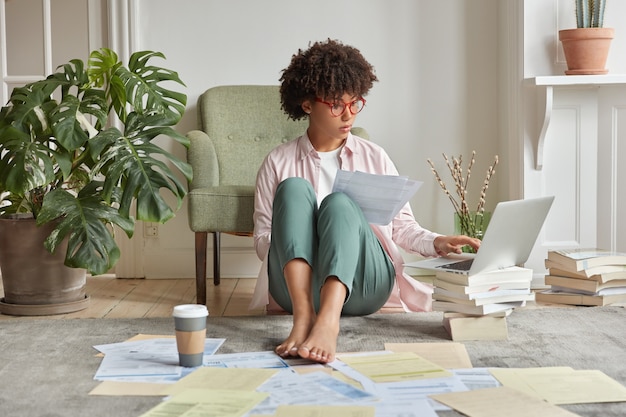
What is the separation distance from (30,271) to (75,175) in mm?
379

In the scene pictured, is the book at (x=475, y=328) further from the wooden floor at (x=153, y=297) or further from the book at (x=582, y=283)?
the wooden floor at (x=153, y=297)

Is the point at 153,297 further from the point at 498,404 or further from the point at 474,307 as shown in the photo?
the point at 498,404

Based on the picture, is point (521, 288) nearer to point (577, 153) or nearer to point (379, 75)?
point (577, 153)

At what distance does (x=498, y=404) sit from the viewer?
1.68 meters

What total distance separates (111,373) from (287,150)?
0.95m

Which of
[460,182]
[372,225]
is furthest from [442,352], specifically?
[460,182]

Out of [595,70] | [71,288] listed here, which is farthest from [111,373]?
[595,70]

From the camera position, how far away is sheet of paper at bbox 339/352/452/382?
6.15ft

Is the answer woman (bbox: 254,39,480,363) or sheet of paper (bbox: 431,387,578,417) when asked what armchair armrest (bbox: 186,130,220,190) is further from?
sheet of paper (bbox: 431,387,578,417)

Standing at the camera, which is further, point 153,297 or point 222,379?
point 153,297

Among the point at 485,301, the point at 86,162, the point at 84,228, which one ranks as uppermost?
the point at 86,162

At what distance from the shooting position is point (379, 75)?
13.2 feet

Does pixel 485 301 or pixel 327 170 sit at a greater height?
pixel 327 170

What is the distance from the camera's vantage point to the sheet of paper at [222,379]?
1.79 metres
